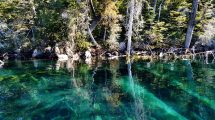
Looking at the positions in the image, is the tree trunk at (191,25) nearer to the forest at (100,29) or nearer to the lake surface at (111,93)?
the forest at (100,29)

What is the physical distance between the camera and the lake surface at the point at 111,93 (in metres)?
11.0

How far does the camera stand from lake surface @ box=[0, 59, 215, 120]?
11.0 meters

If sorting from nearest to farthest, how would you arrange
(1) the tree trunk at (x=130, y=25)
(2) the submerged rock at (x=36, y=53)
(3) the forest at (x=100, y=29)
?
(1) the tree trunk at (x=130, y=25) < (3) the forest at (x=100, y=29) < (2) the submerged rock at (x=36, y=53)

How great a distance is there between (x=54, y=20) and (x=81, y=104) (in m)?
19.5

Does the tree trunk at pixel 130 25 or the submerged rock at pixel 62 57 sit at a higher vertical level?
the tree trunk at pixel 130 25

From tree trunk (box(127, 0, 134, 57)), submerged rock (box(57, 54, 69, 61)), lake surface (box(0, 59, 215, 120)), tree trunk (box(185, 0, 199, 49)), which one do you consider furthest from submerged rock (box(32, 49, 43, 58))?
tree trunk (box(185, 0, 199, 49))

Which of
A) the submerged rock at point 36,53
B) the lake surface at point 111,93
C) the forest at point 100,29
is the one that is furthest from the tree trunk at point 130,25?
the submerged rock at point 36,53

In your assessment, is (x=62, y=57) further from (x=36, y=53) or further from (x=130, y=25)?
(x=130, y=25)

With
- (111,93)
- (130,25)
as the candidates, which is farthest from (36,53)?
(111,93)

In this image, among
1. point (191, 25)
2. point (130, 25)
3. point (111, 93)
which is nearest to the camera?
point (111, 93)

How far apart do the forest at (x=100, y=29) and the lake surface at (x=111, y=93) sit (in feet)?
27.1

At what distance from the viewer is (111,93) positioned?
14.4 meters

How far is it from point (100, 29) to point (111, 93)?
18935 mm

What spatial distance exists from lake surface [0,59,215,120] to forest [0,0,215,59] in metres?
8.26
